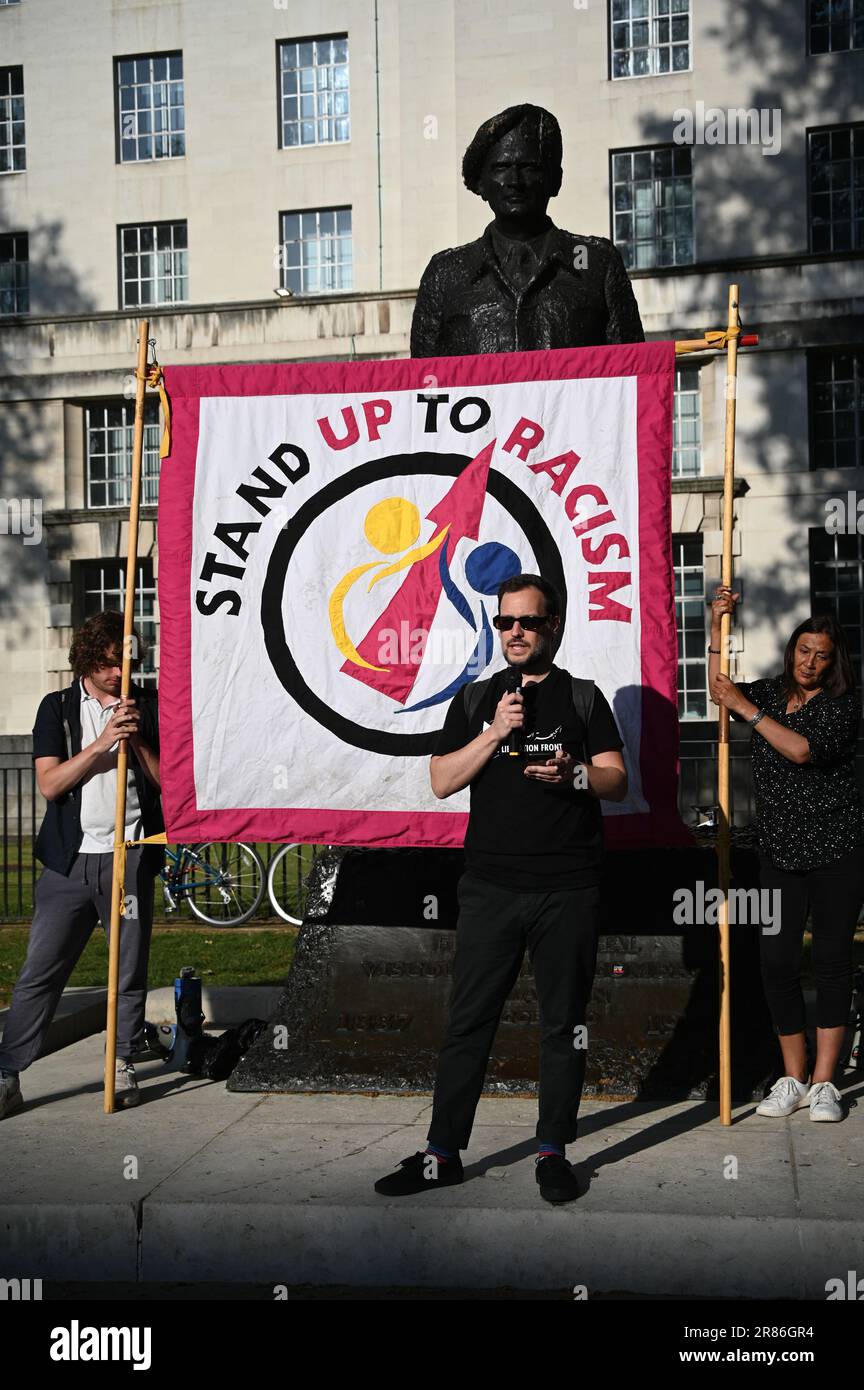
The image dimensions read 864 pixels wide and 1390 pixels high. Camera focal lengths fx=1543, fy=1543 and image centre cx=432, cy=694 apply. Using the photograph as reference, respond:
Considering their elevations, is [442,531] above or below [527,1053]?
above

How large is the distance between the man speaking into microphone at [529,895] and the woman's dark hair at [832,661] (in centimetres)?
136

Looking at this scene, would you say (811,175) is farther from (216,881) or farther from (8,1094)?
(8,1094)

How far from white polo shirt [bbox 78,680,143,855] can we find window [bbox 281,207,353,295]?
74.0 ft

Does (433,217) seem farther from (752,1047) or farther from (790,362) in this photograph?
(752,1047)

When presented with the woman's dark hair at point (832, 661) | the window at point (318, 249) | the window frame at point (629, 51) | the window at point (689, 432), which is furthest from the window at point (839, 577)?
the woman's dark hair at point (832, 661)

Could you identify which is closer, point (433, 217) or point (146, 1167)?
point (146, 1167)

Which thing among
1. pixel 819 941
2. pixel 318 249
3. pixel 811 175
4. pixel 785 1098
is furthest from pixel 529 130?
pixel 318 249

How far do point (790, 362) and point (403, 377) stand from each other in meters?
20.0

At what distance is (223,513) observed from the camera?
22.4 ft

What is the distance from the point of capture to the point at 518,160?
735cm

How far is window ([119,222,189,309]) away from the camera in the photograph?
2873 centimetres

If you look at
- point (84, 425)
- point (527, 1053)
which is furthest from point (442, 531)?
point (84, 425)

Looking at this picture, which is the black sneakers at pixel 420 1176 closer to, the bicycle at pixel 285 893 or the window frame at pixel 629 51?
the bicycle at pixel 285 893

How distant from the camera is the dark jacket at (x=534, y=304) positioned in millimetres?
7406
